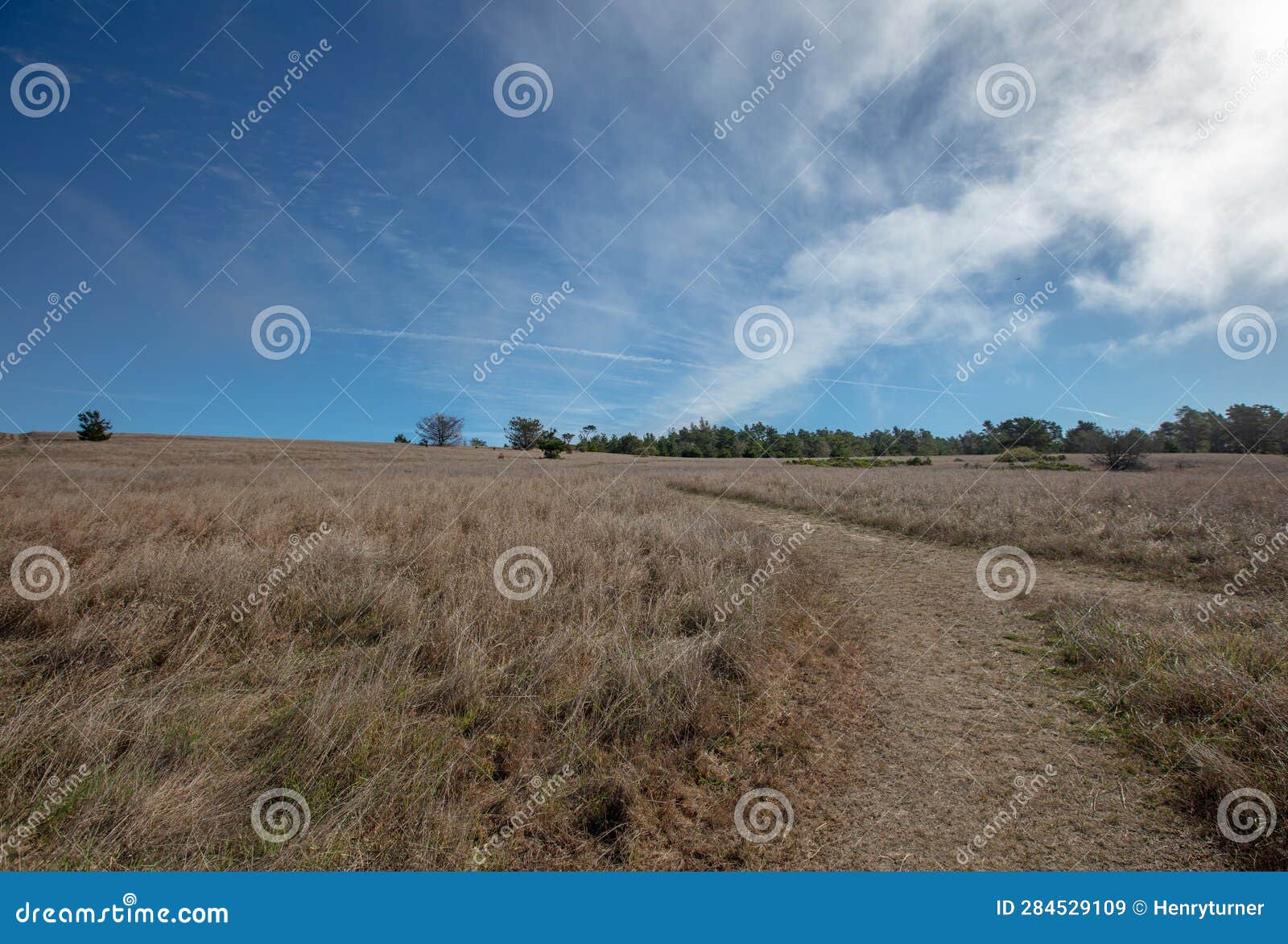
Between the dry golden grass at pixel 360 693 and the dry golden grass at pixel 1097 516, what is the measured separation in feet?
23.0

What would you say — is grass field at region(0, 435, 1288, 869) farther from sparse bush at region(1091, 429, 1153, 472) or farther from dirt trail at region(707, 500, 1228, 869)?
sparse bush at region(1091, 429, 1153, 472)

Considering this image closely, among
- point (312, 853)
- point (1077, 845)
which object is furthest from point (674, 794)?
point (1077, 845)

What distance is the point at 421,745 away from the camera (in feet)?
11.0

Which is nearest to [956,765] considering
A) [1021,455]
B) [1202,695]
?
[1202,695]

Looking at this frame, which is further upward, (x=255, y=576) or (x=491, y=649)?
(x=255, y=576)

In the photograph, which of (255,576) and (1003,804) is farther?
(255,576)

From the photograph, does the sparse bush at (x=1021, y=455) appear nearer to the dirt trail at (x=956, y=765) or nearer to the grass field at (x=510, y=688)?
the grass field at (x=510, y=688)

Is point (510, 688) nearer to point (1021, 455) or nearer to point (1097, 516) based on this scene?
point (1097, 516)

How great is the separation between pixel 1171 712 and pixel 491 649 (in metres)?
5.77

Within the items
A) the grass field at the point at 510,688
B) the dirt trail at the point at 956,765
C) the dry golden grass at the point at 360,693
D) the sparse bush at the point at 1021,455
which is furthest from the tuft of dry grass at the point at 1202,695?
the sparse bush at the point at 1021,455

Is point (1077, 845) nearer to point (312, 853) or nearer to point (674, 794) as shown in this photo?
point (674, 794)

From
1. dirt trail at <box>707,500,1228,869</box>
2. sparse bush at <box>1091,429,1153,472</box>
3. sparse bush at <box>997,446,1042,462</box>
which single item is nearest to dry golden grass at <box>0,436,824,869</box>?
dirt trail at <box>707,500,1228,869</box>

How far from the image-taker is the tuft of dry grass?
311 centimetres

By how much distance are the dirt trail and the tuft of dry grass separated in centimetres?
20
